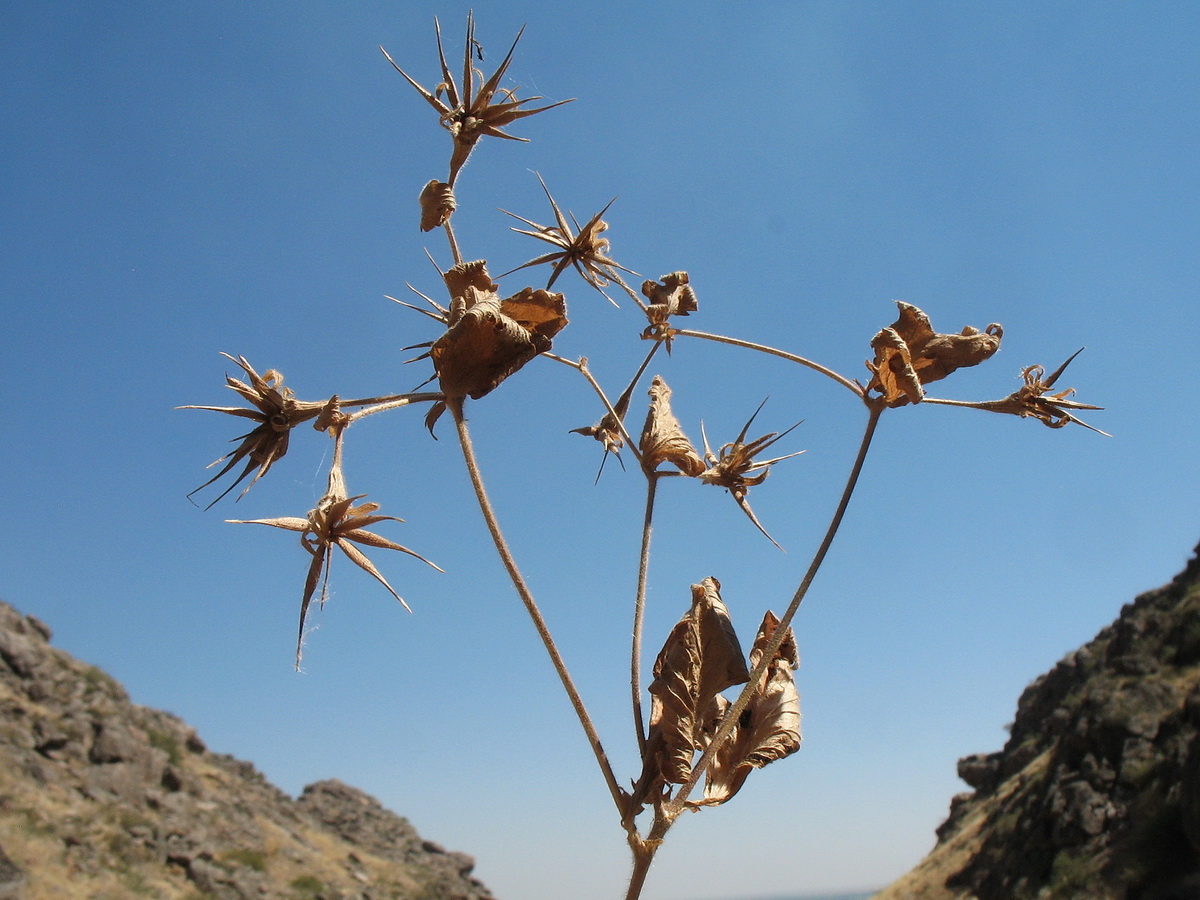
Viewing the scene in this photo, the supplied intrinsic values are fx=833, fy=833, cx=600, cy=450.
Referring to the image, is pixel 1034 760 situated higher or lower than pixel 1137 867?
higher

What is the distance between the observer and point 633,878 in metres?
1.57

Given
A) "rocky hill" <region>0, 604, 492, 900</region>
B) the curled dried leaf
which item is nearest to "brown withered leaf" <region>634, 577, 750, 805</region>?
the curled dried leaf

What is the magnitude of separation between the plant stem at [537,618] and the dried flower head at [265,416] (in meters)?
0.32

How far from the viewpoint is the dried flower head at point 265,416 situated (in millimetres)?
1654

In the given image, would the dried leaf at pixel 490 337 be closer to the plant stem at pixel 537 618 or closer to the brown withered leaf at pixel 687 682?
the plant stem at pixel 537 618

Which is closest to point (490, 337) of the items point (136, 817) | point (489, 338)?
point (489, 338)

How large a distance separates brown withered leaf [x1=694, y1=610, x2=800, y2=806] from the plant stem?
189mm

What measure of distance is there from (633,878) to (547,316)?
1109mm

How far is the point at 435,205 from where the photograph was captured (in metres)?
1.89

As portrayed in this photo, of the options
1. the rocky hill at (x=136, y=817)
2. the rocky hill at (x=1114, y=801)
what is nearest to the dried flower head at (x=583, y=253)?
the rocky hill at (x=1114, y=801)

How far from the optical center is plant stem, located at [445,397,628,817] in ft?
5.38

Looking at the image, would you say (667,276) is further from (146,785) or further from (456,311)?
(146,785)

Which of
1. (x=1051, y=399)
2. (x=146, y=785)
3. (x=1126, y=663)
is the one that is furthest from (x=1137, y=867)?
(x=146, y=785)

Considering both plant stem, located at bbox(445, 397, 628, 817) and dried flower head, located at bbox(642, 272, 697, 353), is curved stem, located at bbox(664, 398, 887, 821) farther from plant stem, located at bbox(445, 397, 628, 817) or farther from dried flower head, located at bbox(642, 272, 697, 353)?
dried flower head, located at bbox(642, 272, 697, 353)
